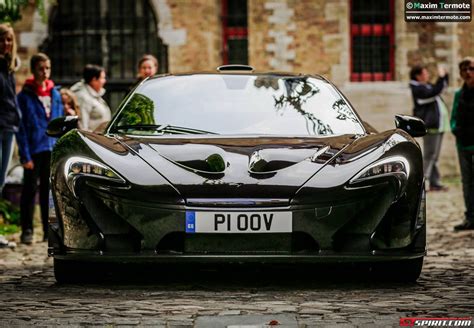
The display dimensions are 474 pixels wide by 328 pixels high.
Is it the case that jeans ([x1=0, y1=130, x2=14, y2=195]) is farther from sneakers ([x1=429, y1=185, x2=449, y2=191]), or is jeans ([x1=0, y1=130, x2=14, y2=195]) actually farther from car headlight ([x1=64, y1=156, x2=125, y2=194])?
sneakers ([x1=429, y1=185, x2=449, y2=191])

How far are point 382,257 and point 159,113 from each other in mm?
1968

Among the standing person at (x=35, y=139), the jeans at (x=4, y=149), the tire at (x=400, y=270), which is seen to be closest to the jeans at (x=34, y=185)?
the standing person at (x=35, y=139)

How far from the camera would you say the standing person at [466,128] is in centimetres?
1177

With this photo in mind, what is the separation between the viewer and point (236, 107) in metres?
8.05

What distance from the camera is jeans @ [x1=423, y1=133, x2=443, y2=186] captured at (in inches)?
737

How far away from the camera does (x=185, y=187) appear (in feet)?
22.1

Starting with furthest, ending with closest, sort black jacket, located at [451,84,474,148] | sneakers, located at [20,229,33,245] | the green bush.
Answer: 1. the green bush
2. black jacket, located at [451,84,474,148]
3. sneakers, located at [20,229,33,245]

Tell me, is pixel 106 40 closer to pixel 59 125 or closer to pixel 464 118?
pixel 464 118

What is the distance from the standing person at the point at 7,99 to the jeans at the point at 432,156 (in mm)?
9192

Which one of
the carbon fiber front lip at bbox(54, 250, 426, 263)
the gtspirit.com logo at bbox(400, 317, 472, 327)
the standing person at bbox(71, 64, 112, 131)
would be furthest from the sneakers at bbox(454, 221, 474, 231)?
the gtspirit.com logo at bbox(400, 317, 472, 327)

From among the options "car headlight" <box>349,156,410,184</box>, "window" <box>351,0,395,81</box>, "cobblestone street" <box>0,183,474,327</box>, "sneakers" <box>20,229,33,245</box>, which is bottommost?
"sneakers" <box>20,229,33,245</box>

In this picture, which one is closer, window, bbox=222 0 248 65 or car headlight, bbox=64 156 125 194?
car headlight, bbox=64 156 125 194

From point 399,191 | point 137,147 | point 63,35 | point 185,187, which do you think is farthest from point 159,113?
point 63,35

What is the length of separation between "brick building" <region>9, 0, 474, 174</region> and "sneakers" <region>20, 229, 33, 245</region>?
39.2 ft
